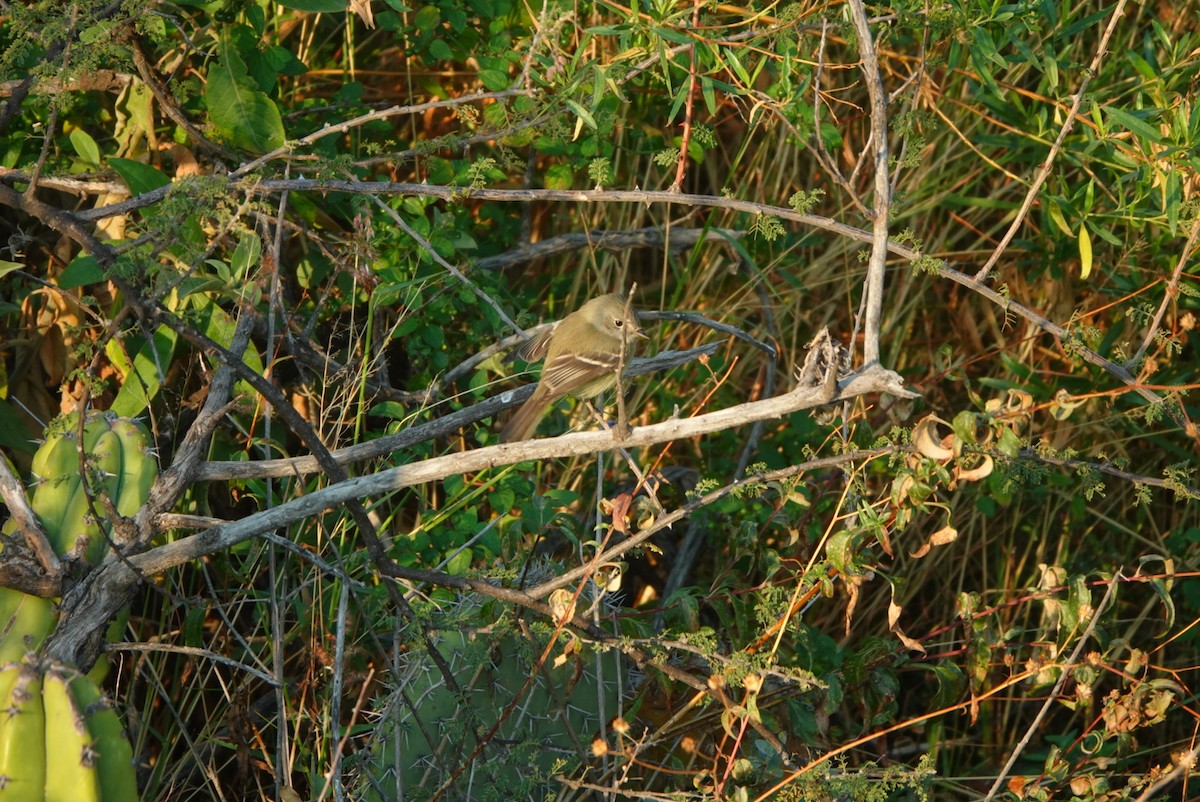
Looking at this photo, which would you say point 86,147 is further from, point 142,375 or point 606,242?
point 606,242

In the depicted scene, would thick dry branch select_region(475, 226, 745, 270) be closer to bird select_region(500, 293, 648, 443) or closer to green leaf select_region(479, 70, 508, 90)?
bird select_region(500, 293, 648, 443)

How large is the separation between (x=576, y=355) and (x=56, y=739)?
2069mm

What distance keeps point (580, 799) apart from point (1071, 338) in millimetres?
1703

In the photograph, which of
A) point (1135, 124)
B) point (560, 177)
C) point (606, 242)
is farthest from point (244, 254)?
point (1135, 124)

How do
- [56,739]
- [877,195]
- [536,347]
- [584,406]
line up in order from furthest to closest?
[584,406], [536,347], [877,195], [56,739]

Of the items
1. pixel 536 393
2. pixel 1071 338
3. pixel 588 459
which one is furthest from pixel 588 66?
pixel 588 459

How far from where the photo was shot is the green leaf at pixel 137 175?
3.69 meters

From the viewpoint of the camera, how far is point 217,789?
325 centimetres

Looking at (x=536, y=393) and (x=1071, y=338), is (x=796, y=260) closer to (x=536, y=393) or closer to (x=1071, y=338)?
(x=536, y=393)

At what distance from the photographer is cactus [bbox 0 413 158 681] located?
9.64ft

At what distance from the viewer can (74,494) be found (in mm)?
3109

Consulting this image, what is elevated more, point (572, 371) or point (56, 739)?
point (56, 739)

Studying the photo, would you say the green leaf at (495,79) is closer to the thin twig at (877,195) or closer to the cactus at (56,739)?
the thin twig at (877,195)

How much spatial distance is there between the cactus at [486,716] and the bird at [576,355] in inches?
26.1
